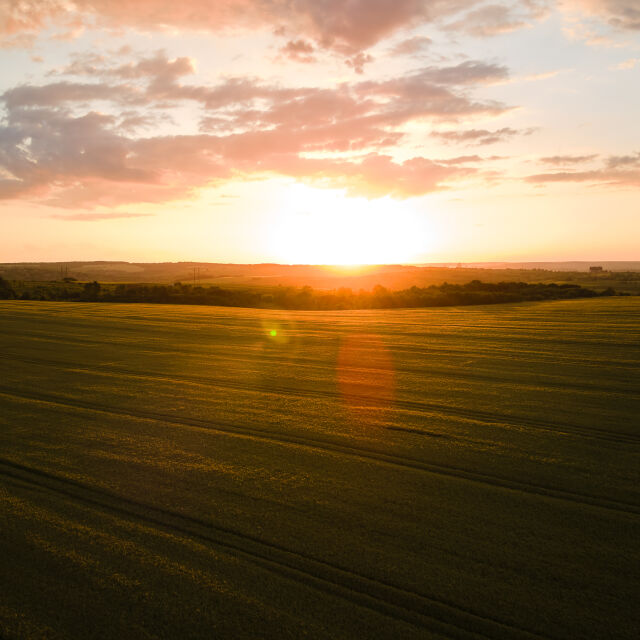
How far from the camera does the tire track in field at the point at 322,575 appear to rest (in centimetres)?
315

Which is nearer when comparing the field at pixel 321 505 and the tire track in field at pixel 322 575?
the tire track in field at pixel 322 575

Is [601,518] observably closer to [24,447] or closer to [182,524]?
[182,524]

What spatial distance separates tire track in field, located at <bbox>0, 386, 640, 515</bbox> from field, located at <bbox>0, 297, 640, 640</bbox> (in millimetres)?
33

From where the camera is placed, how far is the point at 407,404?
323 inches

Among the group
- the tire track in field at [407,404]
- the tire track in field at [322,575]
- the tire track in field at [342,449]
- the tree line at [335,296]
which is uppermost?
the tree line at [335,296]

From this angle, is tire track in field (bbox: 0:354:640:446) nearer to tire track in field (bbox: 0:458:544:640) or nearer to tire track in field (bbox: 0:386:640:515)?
tire track in field (bbox: 0:386:640:515)

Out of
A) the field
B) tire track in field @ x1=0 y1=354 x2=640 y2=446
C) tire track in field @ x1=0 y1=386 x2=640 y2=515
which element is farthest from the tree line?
tire track in field @ x1=0 y1=386 x2=640 y2=515

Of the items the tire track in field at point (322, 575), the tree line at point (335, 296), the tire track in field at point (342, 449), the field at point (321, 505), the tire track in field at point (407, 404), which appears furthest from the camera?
the tree line at point (335, 296)

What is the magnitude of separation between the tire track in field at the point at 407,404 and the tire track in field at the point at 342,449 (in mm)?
1878

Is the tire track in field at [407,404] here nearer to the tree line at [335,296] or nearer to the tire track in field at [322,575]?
the tire track in field at [322,575]

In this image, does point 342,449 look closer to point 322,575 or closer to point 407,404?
point 407,404

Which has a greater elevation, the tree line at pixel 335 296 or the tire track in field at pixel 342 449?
the tree line at pixel 335 296

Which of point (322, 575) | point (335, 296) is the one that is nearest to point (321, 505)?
point (322, 575)

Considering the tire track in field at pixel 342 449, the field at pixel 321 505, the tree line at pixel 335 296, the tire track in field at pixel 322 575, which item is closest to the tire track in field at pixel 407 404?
the field at pixel 321 505
